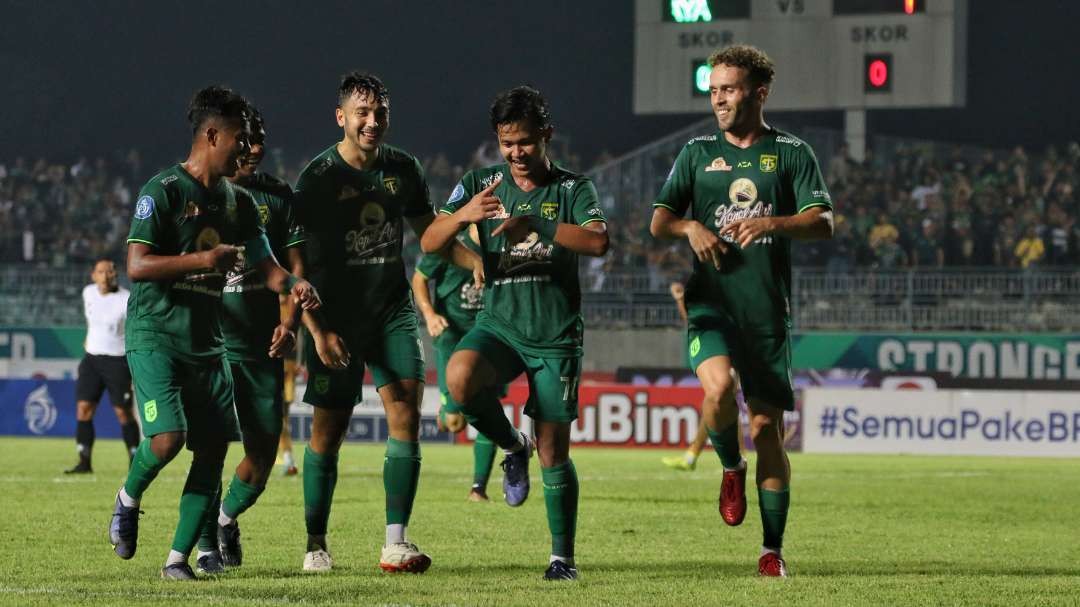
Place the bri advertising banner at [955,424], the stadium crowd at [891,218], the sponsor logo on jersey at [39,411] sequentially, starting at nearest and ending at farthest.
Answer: the bri advertising banner at [955,424]
the sponsor logo on jersey at [39,411]
the stadium crowd at [891,218]

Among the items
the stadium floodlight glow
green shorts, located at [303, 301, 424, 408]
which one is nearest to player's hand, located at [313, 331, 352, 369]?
green shorts, located at [303, 301, 424, 408]

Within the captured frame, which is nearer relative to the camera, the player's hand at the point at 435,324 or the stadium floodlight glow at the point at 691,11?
the player's hand at the point at 435,324

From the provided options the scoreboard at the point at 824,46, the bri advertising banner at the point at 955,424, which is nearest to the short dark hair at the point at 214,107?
the bri advertising banner at the point at 955,424

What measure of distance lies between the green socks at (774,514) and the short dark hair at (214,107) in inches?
115

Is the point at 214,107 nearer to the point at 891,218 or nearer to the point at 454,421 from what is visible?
the point at 454,421

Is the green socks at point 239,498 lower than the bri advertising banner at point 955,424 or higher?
higher

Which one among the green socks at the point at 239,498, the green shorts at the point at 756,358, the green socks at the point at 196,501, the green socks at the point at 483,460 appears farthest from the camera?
the green socks at the point at 483,460

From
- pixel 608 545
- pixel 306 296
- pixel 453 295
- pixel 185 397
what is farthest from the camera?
pixel 453 295

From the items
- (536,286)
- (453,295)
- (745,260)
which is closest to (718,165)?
(745,260)

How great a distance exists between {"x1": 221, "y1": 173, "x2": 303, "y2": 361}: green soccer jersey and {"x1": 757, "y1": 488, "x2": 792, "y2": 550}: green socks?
97.8 inches

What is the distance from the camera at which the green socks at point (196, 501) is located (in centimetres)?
722

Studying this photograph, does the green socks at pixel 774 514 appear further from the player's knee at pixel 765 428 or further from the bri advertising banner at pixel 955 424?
the bri advertising banner at pixel 955 424

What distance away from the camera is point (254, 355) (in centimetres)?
822

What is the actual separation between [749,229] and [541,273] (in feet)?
3.16
